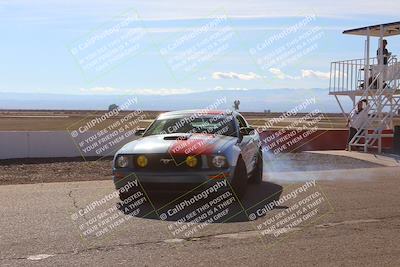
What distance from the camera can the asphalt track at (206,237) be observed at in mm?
5555

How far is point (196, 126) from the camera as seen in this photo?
9500 mm

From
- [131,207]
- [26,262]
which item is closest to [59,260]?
[26,262]

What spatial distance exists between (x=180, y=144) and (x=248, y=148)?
1.85 meters

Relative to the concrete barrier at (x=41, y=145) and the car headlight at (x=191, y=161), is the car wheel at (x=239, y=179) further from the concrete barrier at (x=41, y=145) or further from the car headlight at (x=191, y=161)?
the concrete barrier at (x=41, y=145)

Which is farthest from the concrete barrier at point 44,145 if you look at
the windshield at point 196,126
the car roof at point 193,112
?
the windshield at point 196,126

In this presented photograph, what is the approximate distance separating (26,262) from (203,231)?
7.21 feet

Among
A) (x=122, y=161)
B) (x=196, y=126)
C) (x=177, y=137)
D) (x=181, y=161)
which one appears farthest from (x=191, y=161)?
(x=196, y=126)

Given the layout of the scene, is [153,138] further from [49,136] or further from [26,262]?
[49,136]

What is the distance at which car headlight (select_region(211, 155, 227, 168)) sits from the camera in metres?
8.25

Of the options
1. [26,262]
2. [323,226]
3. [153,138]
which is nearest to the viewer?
[26,262]

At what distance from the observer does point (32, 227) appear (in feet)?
22.1

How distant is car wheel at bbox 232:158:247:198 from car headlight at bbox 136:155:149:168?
1.33 m

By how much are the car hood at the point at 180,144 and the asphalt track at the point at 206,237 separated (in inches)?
32.2

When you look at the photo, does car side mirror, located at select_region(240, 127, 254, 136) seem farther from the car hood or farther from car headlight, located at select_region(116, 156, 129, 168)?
car headlight, located at select_region(116, 156, 129, 168)
